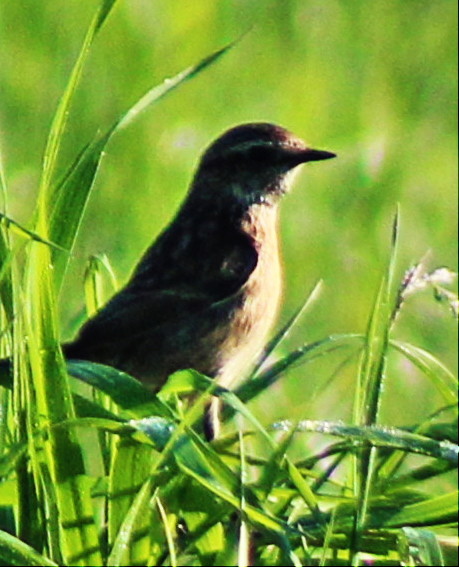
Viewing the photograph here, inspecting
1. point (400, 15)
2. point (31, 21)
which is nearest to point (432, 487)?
point (31, 21)

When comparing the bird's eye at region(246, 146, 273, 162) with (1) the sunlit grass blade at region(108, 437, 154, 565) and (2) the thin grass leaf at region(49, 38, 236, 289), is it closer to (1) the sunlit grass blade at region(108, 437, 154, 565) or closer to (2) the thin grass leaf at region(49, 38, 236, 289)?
(2) the thin grass leaf at region(49, 38, 236, 289)

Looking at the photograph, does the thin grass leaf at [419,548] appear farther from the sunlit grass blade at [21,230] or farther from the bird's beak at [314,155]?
the bird's beak at [314,155]

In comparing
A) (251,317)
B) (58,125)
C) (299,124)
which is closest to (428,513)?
(58,125)

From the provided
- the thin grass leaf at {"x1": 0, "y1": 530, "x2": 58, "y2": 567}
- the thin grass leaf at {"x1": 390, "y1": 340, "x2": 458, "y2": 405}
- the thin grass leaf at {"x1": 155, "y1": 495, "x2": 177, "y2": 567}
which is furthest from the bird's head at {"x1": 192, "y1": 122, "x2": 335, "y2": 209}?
the thin grass leaf at {"x1": 0, "y1": 530, "x2": 58, "y2": 567}

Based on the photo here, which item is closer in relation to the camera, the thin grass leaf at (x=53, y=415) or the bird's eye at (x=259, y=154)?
the thin grass leaf at (x=53, y=415)

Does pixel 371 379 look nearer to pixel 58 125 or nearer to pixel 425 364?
pixel 425 364

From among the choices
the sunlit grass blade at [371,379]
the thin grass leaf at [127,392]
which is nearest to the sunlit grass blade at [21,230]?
the thin grass leaf at [127,392]
